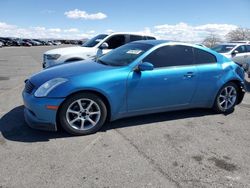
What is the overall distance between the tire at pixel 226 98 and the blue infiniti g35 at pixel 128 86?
21 mm

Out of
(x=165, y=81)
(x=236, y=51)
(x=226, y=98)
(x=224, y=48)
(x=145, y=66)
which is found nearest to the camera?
(x=145, y=66)

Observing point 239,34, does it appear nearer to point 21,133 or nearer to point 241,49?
point 241,49

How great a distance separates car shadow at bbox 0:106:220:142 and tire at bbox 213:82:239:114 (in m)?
0.23

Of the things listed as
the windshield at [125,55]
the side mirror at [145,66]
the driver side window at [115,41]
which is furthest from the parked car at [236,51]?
the side mirror at [145,66]

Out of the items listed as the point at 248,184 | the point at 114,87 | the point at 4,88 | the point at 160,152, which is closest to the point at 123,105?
the point at 114,87

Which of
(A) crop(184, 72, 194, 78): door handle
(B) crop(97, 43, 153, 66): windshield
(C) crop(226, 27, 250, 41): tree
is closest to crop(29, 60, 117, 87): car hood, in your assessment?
(B) crop(97, 43, 153, 66): windshield

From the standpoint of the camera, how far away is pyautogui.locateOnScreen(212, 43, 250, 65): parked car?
39.9 feet

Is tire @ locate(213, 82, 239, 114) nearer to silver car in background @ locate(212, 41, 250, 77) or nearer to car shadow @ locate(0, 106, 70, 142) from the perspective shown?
car shadow @ locate(0, 106, 70, 142)

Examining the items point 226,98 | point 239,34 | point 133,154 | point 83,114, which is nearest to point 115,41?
point 226,98

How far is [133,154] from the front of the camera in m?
3.61

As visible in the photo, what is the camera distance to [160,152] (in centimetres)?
369

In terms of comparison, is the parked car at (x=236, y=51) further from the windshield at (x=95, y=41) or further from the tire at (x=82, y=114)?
the tire at (x=82, y=114)

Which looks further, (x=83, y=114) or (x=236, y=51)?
(x=236, y=51)

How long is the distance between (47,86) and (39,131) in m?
0.79
